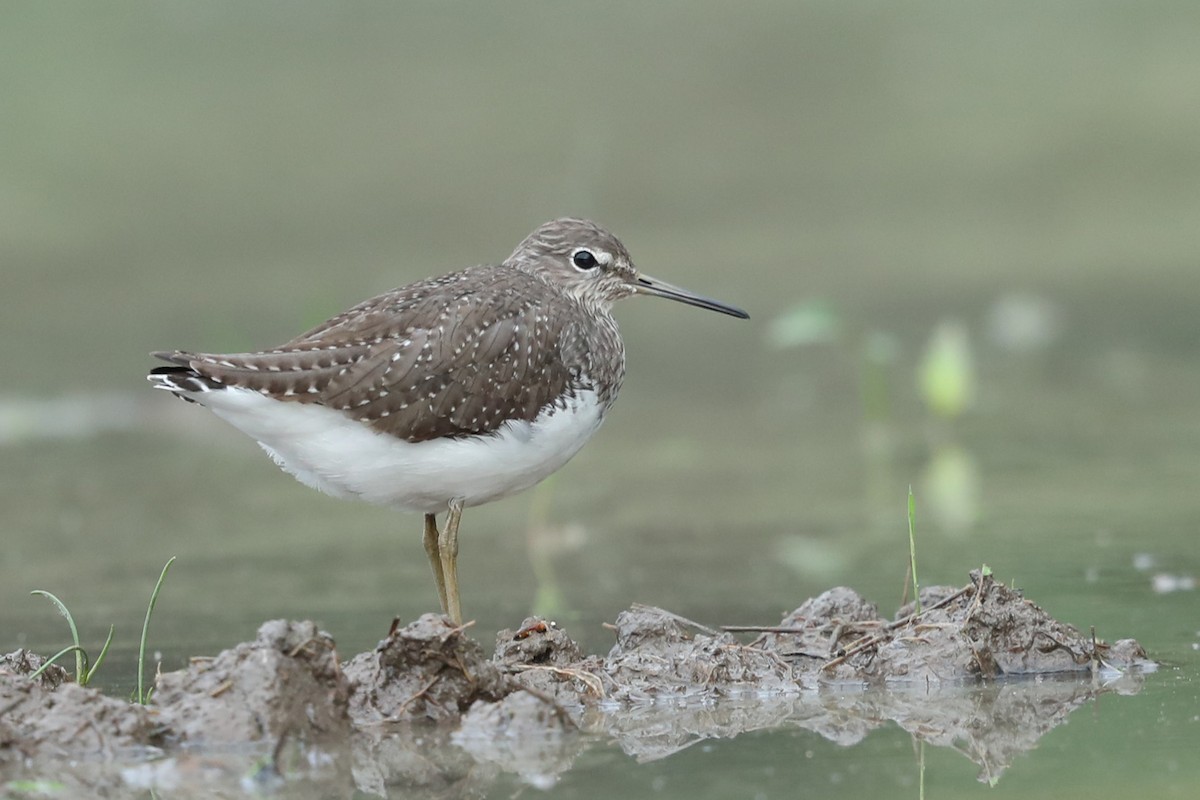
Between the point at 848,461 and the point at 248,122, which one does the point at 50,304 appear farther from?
the point at 848,461

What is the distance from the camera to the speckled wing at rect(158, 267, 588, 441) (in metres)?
7.62

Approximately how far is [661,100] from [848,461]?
438 inches

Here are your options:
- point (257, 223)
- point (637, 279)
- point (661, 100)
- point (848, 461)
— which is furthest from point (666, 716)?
point (661, 100)

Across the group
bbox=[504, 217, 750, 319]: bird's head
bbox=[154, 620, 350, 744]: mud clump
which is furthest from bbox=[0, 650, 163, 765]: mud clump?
bbox=[504, 217, 750, 319]: bird's head

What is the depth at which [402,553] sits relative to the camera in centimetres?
1101

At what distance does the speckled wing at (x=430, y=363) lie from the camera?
7625 mm

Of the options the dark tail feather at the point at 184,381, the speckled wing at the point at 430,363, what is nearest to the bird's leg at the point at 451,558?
the speckled wing at the point at 430,363

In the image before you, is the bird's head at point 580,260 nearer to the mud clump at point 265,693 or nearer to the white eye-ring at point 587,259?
the white eye-ring at point 587,259

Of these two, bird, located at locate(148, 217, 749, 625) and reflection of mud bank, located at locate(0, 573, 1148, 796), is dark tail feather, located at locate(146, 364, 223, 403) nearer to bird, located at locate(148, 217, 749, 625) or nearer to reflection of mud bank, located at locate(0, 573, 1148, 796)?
bird, located at locate(148, 217, 749, 625)

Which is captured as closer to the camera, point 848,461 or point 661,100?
point 848,461

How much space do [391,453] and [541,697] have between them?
164 centimetres

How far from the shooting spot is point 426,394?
778 centimetres

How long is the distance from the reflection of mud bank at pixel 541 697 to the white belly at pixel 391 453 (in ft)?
2.24

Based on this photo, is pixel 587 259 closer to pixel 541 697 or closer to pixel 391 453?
pixel 391 453
